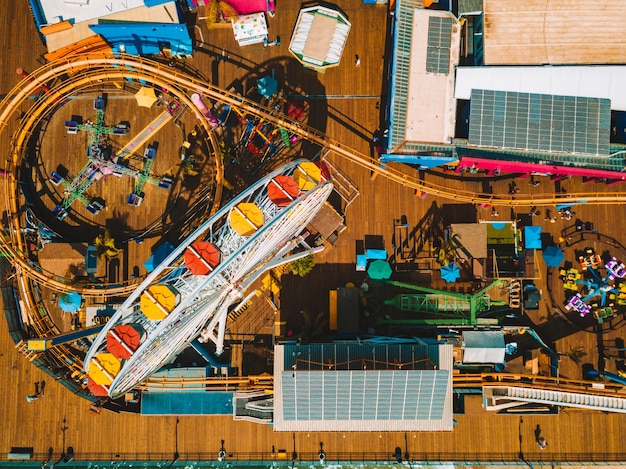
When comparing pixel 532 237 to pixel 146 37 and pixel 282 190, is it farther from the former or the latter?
pixel 146 37

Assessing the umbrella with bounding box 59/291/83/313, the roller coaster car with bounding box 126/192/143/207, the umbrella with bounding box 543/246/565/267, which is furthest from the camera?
the roller coaster car with bounding box 126/192/143/207

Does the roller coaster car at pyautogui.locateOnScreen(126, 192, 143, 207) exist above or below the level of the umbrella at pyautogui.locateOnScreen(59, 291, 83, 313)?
above

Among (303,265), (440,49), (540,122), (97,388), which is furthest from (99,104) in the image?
(540,122)

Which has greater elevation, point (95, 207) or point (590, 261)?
point (95, 207)

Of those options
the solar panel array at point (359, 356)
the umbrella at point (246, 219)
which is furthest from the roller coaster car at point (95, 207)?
the solar panel array at point (359, 356)

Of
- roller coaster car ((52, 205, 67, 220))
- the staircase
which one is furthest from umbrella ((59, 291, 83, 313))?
the staircase

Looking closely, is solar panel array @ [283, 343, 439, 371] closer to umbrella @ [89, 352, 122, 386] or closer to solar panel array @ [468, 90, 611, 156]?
umbrella @ [89, 352, 122, 386]

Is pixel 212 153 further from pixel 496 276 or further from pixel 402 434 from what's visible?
pixel 402 434

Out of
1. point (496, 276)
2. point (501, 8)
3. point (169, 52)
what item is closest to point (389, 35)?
point (501, 8)
